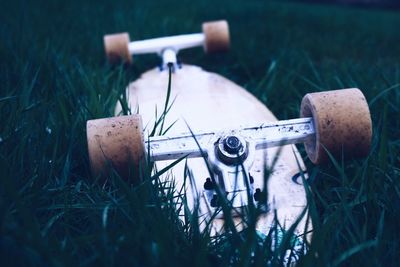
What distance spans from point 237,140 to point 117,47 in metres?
1.32

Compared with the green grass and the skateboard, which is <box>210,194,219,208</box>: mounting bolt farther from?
the green grass

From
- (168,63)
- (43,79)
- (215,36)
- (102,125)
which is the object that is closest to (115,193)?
(102,125)

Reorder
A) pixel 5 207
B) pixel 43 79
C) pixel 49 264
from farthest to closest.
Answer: pixel 43 79, pixel 5 207, pixel 49 264

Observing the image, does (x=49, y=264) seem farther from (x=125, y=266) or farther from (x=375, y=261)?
(x=375, y=261)

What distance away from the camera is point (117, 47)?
2.43 meters

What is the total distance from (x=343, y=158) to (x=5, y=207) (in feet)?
3.04

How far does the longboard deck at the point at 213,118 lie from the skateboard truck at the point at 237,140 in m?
0.06

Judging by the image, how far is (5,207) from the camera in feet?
3.17

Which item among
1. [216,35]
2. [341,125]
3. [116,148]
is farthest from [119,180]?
[216,35]

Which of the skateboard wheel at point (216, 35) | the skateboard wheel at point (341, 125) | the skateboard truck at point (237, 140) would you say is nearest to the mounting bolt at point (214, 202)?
the skateboard truck at point (237, 140)

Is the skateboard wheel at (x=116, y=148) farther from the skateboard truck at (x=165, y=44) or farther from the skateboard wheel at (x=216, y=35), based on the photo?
the skateboard wheel at (x=216, y=35)

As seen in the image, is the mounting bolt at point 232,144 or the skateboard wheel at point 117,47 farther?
the skateboard wheel at point 117,47

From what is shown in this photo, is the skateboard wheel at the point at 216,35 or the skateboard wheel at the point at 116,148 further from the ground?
the skateboard wheel at the point at 216,35

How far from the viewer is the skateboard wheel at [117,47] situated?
243cm
